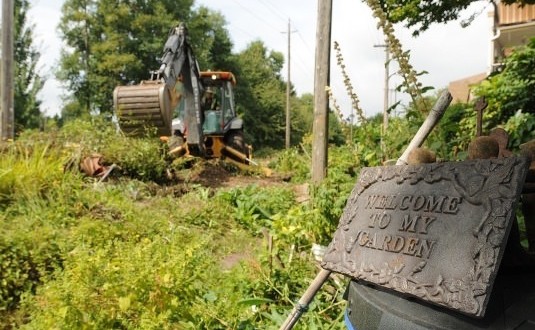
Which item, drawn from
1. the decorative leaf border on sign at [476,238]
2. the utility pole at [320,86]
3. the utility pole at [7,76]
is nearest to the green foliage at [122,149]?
the utility pole at [7,76]

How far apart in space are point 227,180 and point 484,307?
9.94 m

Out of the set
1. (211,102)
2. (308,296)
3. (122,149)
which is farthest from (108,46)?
(308,296)

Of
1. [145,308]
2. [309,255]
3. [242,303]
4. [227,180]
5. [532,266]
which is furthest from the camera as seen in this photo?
[227,180]

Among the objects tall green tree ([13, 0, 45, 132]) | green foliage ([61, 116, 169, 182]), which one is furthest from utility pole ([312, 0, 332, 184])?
tall green tree ([13, 0, 45, 132])

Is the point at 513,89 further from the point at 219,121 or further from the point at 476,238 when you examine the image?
the point at 219,121

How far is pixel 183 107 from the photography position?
12281mm

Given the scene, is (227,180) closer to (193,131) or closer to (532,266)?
(193,131)

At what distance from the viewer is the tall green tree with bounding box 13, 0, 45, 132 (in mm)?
20984

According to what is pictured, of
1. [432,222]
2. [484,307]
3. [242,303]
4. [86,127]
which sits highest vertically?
[86,127]

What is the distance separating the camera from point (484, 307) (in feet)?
4.41

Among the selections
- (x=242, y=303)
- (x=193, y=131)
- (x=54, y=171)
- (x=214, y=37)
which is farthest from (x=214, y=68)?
(x=242, y=303)

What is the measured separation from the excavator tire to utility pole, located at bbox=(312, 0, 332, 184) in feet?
9.19

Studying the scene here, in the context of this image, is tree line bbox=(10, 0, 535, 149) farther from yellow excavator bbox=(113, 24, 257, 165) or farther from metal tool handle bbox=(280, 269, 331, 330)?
metal tool handle bbox=(280, 269, 331, 330)

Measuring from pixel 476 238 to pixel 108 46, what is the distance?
119 ft
